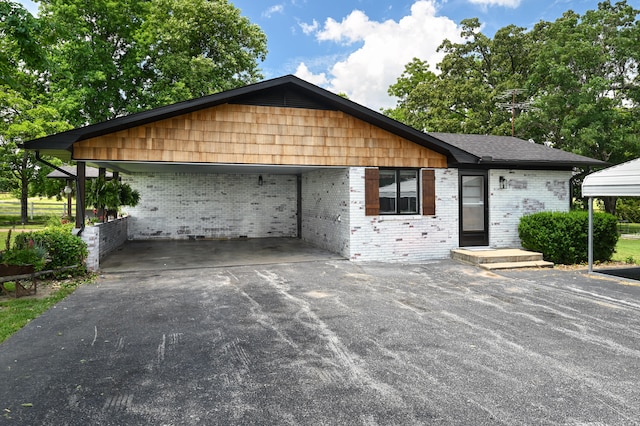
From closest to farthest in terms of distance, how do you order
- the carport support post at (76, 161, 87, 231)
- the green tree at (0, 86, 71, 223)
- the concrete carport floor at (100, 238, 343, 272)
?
the carport support post at (76, 161, 87, 231) < the concrete carport floor at (100, 238, 343, 272) < the green tree at (0, 86, 71, 223)

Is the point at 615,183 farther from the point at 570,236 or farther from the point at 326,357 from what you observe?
the point at 326,357

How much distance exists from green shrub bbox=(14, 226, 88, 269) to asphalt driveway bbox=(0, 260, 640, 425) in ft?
4.16

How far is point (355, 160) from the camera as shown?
10148mm

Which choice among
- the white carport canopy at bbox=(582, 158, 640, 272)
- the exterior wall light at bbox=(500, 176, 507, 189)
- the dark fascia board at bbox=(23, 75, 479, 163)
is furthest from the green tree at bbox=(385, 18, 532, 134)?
the white carport canopy at bbox=(582, 158, 640, 272)

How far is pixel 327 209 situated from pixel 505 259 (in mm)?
5261

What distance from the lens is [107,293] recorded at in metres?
6.91

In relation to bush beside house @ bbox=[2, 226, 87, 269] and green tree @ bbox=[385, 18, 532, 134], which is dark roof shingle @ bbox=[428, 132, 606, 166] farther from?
green tree @ bbox=[385, 18, 532, 134]

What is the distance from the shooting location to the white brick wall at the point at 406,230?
403 inches

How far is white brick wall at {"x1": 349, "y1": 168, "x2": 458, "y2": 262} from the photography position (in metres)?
10.2

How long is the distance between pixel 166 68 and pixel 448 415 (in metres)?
23.1

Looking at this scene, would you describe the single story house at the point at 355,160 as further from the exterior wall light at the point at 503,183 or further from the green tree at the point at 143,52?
the green tree at the point at 143,52

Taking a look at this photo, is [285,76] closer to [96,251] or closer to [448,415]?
[96,251]

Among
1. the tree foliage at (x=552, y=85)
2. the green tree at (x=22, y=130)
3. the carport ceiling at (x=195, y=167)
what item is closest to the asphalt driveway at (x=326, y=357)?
the carport ceiling at (x=195, y=167)

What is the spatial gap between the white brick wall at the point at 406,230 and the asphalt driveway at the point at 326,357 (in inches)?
120
